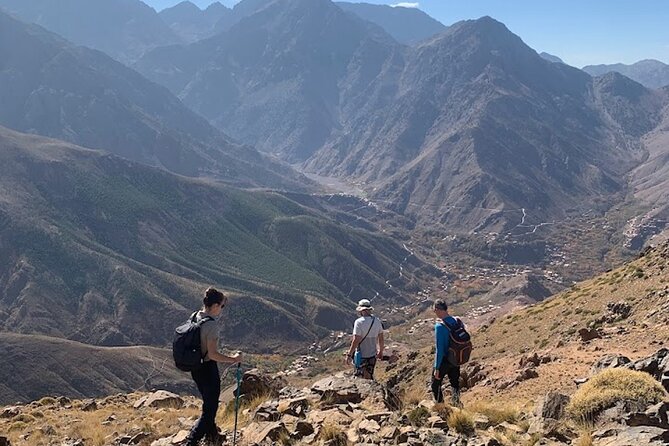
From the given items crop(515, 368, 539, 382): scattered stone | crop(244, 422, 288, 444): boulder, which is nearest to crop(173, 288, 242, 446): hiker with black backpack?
crop(244, 422, 288, 444): boulder

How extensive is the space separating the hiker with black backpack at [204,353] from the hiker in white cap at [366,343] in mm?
5296

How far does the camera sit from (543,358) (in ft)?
83.7

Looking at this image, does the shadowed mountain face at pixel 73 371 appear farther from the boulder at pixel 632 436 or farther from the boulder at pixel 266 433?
the boulder at pixel 632 436

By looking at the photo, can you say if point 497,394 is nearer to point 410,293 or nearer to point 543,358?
point 543,358

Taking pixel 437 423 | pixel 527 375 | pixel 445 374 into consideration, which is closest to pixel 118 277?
pixel 527 375

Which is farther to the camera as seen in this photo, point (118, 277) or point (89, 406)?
point (118, 277)

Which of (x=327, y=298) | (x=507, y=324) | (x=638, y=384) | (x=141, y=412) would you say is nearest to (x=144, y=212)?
(x=327, y=298)

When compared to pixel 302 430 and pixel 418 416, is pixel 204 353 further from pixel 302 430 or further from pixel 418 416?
pixel 418 416

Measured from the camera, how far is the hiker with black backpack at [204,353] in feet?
37.7

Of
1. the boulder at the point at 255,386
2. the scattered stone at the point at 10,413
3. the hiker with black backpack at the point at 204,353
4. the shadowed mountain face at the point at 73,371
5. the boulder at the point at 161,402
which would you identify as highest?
the hiker with black backpack at the point at 204,353

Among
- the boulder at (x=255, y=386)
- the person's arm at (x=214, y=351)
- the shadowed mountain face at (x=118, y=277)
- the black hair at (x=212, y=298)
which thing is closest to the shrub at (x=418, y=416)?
the person's arm at (x=214, y=351)

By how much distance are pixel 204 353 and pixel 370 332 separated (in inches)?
252

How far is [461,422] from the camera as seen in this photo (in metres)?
12.8

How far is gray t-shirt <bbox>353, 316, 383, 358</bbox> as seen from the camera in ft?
55.5
